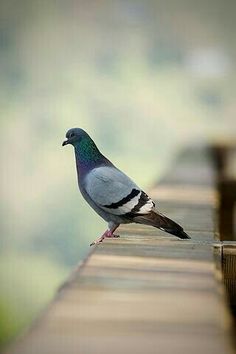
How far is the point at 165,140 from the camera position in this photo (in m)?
10.3

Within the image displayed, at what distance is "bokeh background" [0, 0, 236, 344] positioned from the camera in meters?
10.2

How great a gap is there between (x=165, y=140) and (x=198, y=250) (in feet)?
26.5

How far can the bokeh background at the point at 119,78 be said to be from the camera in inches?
400

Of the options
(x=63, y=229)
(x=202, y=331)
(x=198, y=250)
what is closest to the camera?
(x=202, y=331)

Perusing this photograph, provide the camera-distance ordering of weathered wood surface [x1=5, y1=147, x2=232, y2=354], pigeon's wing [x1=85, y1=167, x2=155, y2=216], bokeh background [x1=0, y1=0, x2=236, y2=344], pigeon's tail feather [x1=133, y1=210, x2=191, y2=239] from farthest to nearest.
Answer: bokeh background [x1=0, y1=0, x2=236, y2=344] → pigeon's tail feather [x1=133, y1=210, x2=191, y2=239] → pigeon's wing [x1=85, y1=167, x2=155, y2=216] → weathered wood surface [x1=5, y1=147, x2=232, y2=354]

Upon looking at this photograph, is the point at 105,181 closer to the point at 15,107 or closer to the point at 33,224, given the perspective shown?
the point at 33,224

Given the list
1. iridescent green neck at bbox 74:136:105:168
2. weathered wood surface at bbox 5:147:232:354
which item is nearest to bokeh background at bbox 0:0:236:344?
weathered wood surface at bbox 5:147:232:354

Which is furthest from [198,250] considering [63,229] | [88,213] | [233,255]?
[63,229]

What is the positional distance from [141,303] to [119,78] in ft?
30.7

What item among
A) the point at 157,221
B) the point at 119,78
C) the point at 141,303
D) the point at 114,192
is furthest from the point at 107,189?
the point at 119,78

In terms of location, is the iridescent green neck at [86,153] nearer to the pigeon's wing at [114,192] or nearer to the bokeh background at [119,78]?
the pigeon's wing at [114,192]

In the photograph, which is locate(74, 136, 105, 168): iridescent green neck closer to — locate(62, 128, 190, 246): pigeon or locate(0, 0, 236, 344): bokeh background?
locate(62, 128, 190, 246): pigeon

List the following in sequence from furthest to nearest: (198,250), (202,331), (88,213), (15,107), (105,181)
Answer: (15,107), (88,213), (198,250), (105,181), (202,331)

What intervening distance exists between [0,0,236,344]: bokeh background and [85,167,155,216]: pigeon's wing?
758 cm
